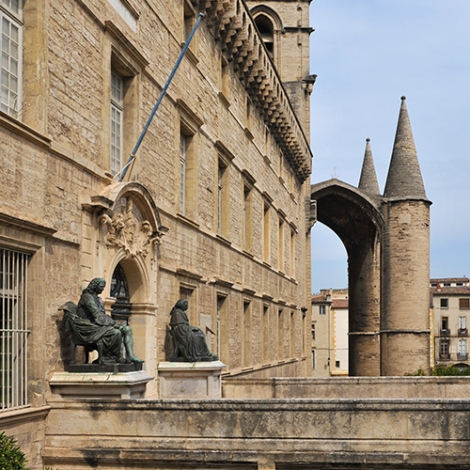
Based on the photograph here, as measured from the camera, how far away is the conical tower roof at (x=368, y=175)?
184 ft

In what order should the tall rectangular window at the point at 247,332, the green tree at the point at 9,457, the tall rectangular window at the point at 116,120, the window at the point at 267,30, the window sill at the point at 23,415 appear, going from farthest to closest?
1. the window at the point at 267,30
2. the tall rectangular window at the point at 247,332
3. the tall rectangular window at the point at 116,120
4. the window sill at the point at 23,415
5. the green tree at the point at 9,457

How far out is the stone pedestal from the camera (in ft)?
44.4

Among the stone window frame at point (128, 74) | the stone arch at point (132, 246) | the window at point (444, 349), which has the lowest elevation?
the window at point (444, 349)

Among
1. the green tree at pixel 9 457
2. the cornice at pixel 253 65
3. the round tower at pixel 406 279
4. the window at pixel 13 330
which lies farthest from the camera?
the round tower at pixel 406 279

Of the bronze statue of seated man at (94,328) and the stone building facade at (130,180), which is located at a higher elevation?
the stone building facade at (130,180)

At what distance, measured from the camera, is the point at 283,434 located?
831cm

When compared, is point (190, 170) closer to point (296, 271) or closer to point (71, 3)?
point (71, 3)

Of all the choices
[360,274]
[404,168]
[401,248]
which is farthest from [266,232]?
[360,274]

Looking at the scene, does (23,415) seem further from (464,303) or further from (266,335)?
(464,303)

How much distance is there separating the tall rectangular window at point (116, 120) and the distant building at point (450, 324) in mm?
74847

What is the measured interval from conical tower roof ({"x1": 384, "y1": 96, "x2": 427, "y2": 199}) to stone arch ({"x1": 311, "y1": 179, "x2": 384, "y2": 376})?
385 cm

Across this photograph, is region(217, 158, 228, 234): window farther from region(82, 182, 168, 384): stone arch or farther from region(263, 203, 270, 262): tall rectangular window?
region(263, 203, 270, 262): tall rectangular window

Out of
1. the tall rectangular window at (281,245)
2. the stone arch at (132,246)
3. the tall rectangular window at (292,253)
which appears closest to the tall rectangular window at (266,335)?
the tall rectangular window at (281,245)

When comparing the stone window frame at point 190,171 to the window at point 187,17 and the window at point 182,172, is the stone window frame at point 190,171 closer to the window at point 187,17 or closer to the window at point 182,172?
the window at point 182,172
